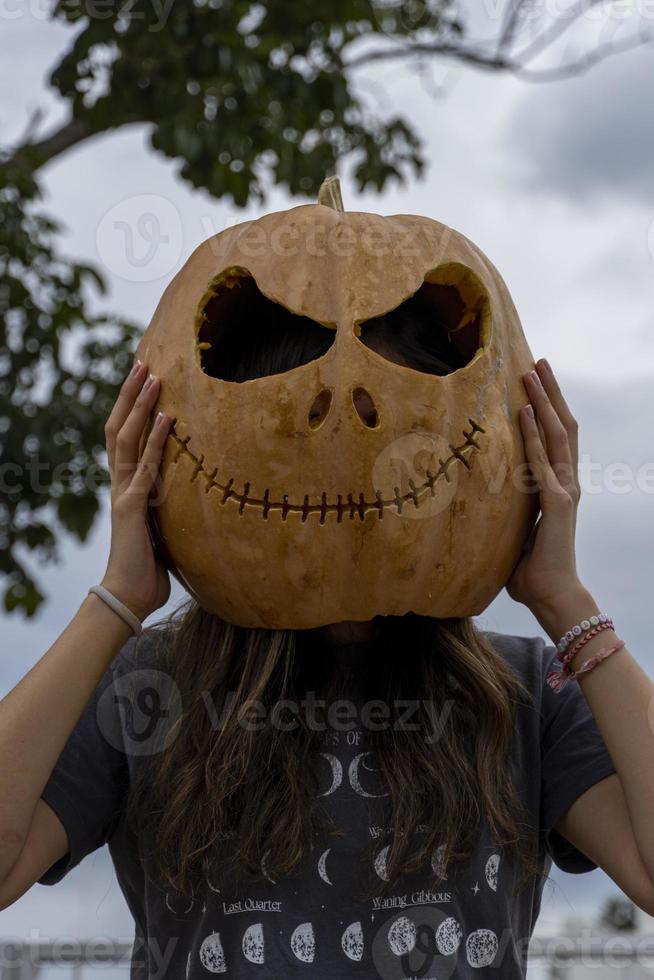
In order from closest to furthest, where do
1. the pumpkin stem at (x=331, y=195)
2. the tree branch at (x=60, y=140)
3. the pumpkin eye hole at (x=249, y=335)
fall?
the pumpkin eye hole at (x=249, y=335)
the pumpkin stem at (x=331, y=195)
the tree branch at (x=60, y=140)

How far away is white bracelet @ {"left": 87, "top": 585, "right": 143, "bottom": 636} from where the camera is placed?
2.13m

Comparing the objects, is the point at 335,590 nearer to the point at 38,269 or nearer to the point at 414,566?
the point at 414,566

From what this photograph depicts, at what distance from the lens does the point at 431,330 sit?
2.35 m

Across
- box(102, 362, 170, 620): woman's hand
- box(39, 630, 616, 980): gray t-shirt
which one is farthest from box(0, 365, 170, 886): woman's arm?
box(39, 630, 616, 980): gray t-shirt

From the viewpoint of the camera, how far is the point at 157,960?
209cm

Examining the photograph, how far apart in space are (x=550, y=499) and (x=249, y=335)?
681mm

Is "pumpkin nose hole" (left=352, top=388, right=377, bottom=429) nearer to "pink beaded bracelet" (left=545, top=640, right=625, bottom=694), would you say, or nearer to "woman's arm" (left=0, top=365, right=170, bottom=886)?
"woman's arm" (left=0, top=365, right=170, bottom=886)

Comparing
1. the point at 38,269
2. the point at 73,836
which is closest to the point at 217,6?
the point at 38,269

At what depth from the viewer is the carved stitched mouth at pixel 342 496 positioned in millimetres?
2045

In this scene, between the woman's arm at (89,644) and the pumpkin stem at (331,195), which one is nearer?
the woman's arm at (89,644)

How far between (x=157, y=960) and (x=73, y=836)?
0.85 feet

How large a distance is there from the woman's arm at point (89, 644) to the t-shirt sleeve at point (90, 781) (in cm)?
9

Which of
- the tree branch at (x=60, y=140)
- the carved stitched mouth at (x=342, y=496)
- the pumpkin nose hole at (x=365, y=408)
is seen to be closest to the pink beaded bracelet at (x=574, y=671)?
the carved stitched mouth at (x=342, y=496)

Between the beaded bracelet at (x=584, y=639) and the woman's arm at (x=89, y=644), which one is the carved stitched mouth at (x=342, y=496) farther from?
the beaded bracelet at (x=584, y=639)
